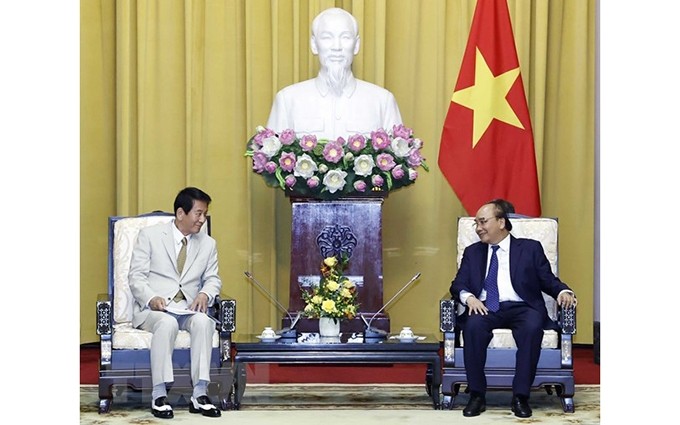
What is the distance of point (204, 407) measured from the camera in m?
5.70

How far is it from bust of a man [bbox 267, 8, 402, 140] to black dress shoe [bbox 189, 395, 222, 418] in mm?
1984

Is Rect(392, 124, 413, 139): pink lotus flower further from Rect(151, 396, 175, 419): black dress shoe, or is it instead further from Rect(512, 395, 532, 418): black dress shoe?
Rect(151, 396, 175, 419): black dress shoe

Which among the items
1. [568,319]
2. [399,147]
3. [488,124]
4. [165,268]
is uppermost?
[488,124]

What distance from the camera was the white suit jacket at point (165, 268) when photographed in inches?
242

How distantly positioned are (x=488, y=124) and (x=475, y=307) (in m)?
1.80

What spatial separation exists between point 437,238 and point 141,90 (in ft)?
7.64

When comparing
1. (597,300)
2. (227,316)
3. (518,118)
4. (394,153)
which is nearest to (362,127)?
(394,153)

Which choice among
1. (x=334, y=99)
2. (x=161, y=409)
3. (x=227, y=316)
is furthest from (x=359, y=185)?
(x=161, y=409)

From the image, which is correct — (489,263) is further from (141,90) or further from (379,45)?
(141,90)

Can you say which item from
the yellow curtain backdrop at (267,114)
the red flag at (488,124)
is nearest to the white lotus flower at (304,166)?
the red flag at (488,124)

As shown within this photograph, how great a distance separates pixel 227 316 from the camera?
600 cm

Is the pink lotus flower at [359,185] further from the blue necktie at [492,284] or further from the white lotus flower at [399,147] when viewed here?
the blue necktie at [492,284]

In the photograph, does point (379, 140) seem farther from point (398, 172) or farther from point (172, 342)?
point (172, 342)

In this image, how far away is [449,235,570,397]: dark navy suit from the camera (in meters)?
5.86
